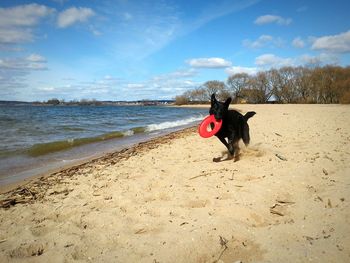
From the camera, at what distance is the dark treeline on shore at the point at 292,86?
59206mm

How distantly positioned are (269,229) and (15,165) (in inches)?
322

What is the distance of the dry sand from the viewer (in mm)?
3184

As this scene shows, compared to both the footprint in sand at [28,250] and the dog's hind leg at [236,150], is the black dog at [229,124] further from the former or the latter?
the footprint in sand at [28,250]

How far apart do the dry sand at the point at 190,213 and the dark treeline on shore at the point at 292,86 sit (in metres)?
53.0

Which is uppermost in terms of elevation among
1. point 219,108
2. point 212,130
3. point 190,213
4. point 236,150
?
point 219,108

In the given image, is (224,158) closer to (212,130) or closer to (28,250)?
(212,130)

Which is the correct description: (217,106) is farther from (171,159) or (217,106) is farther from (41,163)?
(41,163)

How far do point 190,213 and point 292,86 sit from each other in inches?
3059

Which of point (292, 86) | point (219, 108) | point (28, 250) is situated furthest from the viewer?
point (292, 86)

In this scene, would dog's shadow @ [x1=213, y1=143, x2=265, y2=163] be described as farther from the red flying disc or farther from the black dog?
the red flying disc

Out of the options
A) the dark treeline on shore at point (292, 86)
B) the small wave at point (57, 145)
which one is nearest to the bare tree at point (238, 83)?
the dark treeline on shore at point (292, 86)

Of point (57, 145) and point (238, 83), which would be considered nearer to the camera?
point (57, 145)

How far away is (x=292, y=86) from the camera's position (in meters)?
→ 73.9

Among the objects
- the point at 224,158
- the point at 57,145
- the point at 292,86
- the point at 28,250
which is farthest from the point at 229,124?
the point at 292,86
